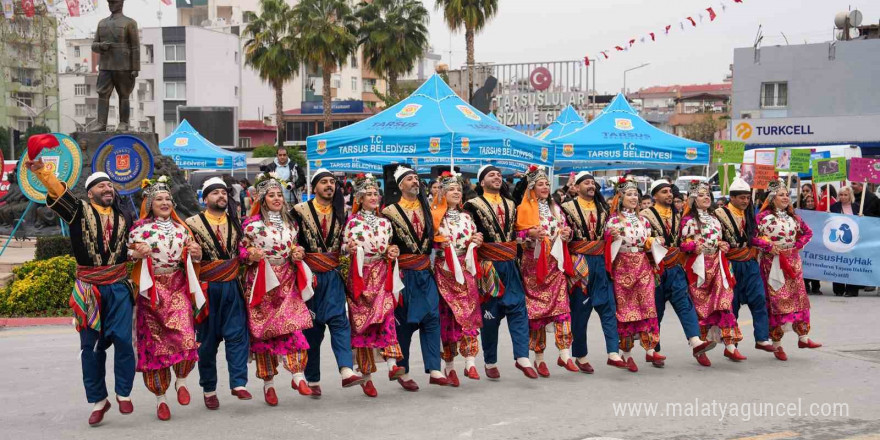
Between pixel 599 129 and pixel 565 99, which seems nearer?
pixel 599 129

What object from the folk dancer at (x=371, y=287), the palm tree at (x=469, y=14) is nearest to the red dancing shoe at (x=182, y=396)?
the folk dancer at (x=371, y=287)

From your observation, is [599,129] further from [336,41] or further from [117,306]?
[336,41]

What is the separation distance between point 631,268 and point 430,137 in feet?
18.3

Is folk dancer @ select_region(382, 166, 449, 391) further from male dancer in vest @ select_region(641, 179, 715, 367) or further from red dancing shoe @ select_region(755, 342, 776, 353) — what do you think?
red dancing shoe @ select_region(755, 342, 776, 353)

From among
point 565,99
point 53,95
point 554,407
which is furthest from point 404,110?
point 53,95

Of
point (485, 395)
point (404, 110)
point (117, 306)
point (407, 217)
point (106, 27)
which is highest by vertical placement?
point (106, 27)

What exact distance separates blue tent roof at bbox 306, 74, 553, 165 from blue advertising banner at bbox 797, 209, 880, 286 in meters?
4.20

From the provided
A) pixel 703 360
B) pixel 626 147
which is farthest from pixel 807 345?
pixel 626 147

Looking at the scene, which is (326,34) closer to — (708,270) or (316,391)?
(708,270)

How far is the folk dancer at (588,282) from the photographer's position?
28.3 ft

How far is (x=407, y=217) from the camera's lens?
Result: 7762 millimetres

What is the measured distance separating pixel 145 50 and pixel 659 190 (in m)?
61.5

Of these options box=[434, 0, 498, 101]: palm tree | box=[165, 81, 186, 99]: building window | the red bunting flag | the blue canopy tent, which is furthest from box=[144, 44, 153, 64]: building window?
the blue canopy tent

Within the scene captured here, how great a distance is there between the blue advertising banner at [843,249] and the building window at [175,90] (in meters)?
55.8
